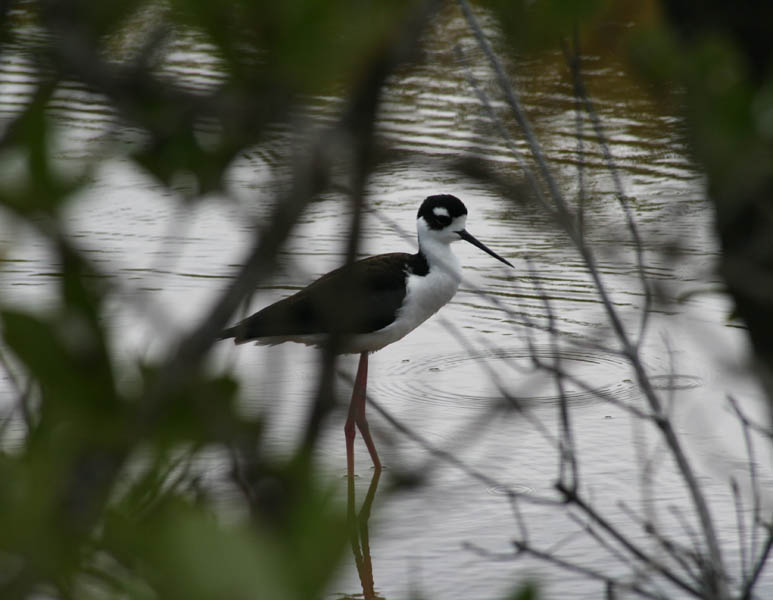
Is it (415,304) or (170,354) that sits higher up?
(170,354)

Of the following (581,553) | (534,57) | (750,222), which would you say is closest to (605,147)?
(534,57)

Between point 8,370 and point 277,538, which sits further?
point 8,370

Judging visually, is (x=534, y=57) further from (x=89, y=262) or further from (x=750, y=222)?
(x=750, y=222)

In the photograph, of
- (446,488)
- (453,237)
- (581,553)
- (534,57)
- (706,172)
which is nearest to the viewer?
(534,57)

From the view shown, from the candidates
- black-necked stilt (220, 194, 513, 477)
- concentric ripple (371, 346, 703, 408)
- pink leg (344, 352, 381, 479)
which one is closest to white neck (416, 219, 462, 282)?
black-necked stilt (220, 194, 513, 477)

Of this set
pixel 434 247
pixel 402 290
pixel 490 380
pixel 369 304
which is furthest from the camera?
pixel 434 247

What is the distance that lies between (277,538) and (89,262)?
22cm

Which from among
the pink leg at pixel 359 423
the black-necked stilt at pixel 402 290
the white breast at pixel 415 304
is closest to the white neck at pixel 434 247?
the black-necked stilt at pixel 402 290

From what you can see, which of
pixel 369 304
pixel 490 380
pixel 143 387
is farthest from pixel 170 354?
A: pixel 490 380

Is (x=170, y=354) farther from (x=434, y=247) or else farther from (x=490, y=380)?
(x=434, y=247)

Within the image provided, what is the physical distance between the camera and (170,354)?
910mm

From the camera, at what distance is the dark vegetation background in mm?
734

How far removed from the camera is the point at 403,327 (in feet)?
19.6

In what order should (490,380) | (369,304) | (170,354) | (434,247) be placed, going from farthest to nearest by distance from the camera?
(434,247) → (490,380) → (369,304) → (170,354)
